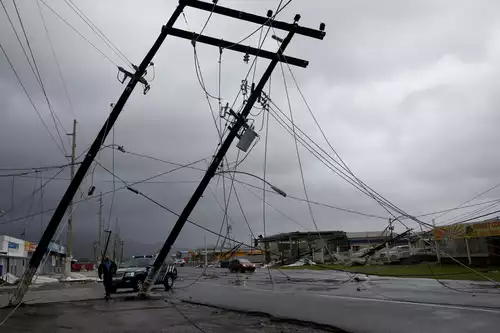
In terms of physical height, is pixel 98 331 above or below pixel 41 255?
below

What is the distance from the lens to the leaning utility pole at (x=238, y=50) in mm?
14180

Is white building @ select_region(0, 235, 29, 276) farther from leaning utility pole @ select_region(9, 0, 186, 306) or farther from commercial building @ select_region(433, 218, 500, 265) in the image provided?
commercial building @ select_region(433, 218, 500, 265)

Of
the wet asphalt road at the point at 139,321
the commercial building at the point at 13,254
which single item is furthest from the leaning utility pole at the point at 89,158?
the commercial building at the point at 13,254

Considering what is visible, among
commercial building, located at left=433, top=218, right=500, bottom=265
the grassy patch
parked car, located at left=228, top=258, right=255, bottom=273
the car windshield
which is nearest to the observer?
the car windshield

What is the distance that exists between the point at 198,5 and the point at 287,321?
9872mm

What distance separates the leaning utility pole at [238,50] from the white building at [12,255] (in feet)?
87.9

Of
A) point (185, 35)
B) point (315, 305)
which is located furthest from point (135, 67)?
point (315, 305)

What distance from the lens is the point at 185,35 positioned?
1499 centimetres

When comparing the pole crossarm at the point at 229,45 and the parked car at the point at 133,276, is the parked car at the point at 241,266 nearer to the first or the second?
the parked car at the point at 133,276

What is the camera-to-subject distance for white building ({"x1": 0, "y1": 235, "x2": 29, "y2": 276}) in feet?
124

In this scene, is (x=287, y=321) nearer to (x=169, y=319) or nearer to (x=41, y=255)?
(x=169, y=319)

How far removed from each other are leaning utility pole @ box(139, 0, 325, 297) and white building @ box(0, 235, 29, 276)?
Result: 87.9ft

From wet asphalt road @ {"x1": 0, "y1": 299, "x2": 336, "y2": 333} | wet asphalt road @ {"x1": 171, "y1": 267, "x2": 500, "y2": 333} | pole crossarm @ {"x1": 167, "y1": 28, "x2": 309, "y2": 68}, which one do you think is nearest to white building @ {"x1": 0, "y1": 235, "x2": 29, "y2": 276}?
wet asphalt road @ {"x1": 0, "y1": 299, "x2": 336, "y2": 333}

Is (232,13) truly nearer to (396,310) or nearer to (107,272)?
(396,310)
